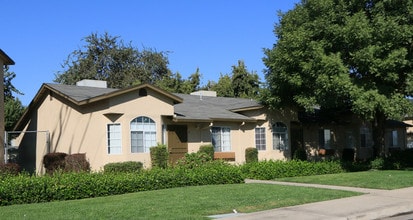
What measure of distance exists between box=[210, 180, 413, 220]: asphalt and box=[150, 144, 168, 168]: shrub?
957 centimetres

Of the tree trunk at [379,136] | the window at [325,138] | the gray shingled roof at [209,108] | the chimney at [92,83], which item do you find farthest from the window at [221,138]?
the tree trunk at [379,136]

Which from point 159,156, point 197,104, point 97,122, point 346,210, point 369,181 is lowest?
point 346,210

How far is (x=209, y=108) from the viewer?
2628 cm

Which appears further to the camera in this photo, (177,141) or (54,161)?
(177,141)

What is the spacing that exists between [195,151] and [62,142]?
632 centimetres

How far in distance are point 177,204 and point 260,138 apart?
50.9 ft

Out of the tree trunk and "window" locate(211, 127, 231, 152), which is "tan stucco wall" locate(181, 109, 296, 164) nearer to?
"window" locate(211, 127, 231, 152)

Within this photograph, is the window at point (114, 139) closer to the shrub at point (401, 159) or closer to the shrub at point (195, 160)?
the shrub at point (195, 160)

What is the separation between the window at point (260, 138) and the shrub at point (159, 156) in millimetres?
7191

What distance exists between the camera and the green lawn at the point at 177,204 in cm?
1046

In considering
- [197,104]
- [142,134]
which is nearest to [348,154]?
[197,104]

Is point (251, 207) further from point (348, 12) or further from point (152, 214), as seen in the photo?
point (348, 12)

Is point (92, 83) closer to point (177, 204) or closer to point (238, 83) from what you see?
point (177, 204)

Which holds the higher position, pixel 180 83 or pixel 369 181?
pixel 180 83
